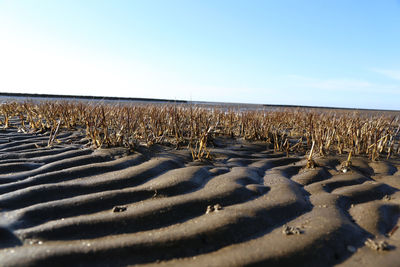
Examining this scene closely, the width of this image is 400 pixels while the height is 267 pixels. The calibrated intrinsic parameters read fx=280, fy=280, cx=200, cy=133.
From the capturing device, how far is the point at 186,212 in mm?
1556

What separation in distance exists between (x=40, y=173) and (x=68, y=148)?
0.67 metres

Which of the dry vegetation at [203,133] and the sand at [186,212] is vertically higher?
the dry vegetation at [203,133]

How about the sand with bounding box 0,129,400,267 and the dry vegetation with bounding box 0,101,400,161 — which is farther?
the dry vegetation with bounding box 0,101,400,161

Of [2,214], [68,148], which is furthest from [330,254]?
[68,148]

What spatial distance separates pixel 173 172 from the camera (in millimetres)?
2135

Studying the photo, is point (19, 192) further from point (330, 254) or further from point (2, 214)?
point (330, 254)

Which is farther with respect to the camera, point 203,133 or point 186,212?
point 203,133

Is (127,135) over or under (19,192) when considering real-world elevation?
over

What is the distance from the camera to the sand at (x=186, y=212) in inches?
47.5

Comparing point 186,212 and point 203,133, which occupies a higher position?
point 203,133

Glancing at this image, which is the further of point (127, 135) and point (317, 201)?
point (127, 135)

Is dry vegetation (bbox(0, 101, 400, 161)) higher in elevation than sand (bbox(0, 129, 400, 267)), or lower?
higher

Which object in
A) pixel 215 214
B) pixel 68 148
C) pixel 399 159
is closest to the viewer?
pixel 215 214

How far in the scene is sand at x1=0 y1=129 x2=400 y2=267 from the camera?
1207 millimetres
